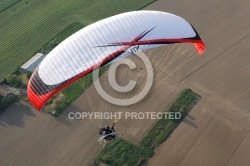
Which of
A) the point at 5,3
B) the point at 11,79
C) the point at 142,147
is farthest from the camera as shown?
the point at 5,3

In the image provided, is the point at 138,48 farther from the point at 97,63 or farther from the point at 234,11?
the point at 234,11

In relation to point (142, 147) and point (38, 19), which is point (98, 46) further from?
point (38, 19)

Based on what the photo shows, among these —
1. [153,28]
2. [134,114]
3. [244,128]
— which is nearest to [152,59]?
[134,114]
